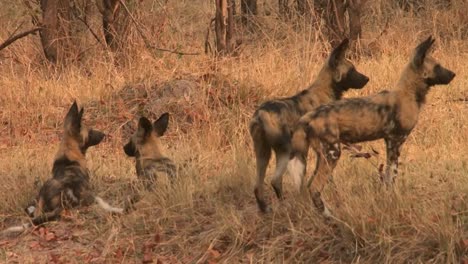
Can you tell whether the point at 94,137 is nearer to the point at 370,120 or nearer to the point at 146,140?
the point at 146,140

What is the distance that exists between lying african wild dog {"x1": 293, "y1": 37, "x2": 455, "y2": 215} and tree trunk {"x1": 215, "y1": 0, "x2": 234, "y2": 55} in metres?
4.41

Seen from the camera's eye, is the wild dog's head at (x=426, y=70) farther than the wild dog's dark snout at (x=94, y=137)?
No

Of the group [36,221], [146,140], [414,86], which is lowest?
[36,221]

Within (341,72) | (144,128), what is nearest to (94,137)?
(144,128)

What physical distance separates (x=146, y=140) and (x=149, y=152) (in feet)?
0.34

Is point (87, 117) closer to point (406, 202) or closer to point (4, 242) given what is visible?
point (4, 242)

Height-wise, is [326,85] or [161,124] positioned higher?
[326,85]

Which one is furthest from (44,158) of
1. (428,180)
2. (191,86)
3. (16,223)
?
(428,180)

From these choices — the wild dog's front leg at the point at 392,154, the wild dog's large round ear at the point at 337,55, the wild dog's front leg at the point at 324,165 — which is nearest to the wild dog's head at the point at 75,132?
the wild dog's large round ear at the point at 337,55

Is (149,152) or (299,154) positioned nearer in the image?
(299,154)

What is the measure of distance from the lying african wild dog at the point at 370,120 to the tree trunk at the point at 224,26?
4.41 metres

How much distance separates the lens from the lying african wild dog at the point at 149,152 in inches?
210

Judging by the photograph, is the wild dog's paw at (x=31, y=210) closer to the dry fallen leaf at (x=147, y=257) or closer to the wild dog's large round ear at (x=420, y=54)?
the dry fallen leaf at (x=147, y=257)

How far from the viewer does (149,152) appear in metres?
5.55
